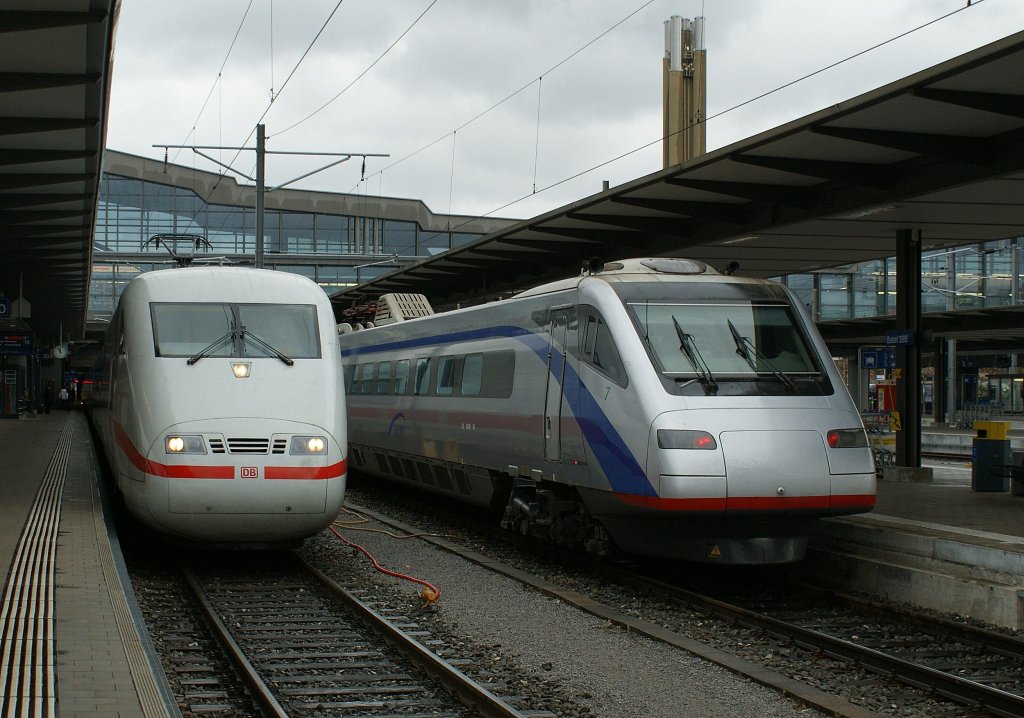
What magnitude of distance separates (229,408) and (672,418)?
3969 millimetres

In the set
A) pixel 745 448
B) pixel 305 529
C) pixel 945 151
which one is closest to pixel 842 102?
pixel 945 151

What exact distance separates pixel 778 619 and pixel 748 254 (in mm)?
12225

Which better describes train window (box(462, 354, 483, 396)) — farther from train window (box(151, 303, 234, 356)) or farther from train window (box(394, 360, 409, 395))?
train window (box(151, 303, 234, 356))

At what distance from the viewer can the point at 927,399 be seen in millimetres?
64250

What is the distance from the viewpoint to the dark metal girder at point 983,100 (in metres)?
11.4

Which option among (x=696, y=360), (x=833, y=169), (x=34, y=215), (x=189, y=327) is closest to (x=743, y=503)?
(x=696, y=360)

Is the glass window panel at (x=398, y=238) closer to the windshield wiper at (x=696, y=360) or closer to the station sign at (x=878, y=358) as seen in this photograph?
the station sign at (x=878, y=358)

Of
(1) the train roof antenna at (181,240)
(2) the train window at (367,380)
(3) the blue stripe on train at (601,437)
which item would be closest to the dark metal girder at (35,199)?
(1) the train roof antenna at (181,240)

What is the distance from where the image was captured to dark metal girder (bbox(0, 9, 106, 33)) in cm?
1104

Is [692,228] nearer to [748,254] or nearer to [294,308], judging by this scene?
[748,254]

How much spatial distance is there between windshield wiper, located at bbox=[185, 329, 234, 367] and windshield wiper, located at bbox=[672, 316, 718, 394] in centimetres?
426

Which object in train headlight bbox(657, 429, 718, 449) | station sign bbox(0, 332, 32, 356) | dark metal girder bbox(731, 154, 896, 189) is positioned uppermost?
dark metal girder bbox(731, 154, 896, 189)

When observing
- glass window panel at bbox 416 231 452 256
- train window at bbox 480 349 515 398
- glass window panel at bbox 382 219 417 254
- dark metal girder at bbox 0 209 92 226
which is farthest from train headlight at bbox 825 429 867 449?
glass window panel at bbox 382 219 417 254

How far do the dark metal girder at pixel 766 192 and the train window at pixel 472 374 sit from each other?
12.7 ft
